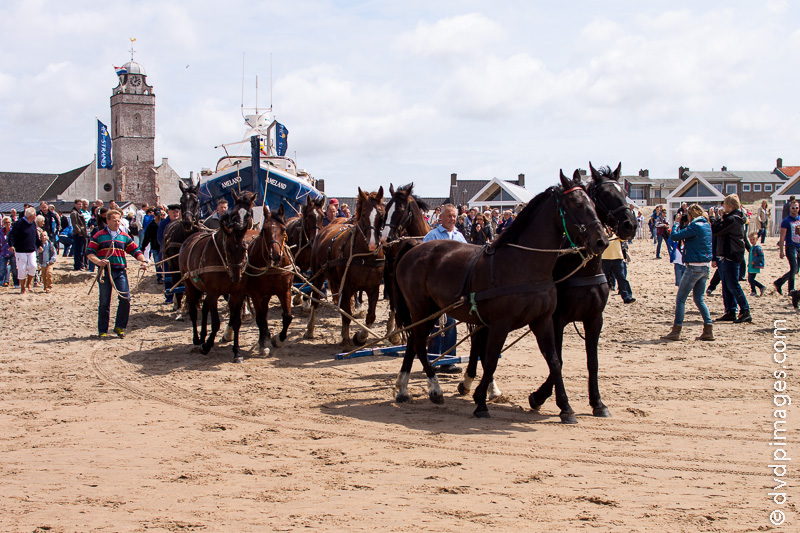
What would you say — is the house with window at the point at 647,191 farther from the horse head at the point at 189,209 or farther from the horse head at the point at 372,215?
the horse head at the point at 372,215

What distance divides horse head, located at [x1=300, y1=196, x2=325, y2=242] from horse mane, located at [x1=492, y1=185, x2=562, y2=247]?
7.11m

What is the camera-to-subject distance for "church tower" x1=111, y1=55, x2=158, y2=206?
3359 inches

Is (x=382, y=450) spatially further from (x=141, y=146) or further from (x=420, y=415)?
(x=141, y=146)

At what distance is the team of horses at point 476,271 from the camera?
687 cm

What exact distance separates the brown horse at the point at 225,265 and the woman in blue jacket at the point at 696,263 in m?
6.32

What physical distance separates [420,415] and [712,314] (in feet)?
27.6

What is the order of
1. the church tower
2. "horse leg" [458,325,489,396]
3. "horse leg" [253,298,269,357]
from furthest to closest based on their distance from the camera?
the church tower → "horse leg" [253,298,269,357] → "horse leg" [458,325,489,396]

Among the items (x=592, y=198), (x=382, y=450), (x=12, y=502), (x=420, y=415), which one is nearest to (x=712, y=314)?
(x=592, y=198)

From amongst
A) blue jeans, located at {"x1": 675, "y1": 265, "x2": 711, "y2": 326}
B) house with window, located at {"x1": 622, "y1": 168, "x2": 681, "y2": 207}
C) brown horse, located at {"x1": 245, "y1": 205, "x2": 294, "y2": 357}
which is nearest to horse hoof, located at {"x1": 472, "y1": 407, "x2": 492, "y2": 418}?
brown horse, located at {"x1": 245, "y1": 205, "x2": 294, "y2": 357}

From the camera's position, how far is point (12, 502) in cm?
486

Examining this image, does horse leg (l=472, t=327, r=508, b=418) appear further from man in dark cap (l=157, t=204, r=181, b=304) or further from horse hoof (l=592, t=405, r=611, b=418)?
man in dark cap (l=157, t=204, r=181, b=304)

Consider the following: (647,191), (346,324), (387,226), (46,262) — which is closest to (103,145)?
(46,262)

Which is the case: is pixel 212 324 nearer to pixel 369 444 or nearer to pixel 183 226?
pixel 183 226

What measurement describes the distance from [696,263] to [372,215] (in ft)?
16.1
